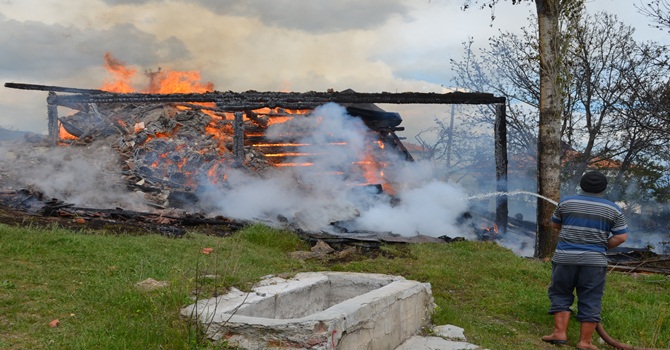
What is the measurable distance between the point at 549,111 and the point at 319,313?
8.92 metres

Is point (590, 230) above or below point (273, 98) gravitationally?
below

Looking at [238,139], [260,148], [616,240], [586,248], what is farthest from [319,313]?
[260,148]

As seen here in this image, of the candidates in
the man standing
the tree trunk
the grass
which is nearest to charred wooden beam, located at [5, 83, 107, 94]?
the grass

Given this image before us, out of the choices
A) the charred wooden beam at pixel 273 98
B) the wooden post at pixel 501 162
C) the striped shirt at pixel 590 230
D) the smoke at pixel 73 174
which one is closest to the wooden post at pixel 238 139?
the charred wooden beam at pixel 273 98

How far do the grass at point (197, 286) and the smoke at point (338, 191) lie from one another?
3.56 metres

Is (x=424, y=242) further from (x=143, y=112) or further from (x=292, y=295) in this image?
(x=143, y=112)

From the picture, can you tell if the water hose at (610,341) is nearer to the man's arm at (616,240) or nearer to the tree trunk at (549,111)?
the man's arm at (616,240)

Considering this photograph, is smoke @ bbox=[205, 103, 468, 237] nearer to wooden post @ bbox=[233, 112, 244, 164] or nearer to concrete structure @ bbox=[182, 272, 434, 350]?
wooden post @ bbox=[233, 112, 244, 164]

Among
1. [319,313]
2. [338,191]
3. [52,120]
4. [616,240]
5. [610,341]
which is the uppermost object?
[52,120]

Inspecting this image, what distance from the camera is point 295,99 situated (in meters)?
16.9

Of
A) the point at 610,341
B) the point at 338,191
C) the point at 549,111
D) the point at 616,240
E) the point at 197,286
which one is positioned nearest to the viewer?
the point at 197,286

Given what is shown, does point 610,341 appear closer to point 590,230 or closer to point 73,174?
point 590,230

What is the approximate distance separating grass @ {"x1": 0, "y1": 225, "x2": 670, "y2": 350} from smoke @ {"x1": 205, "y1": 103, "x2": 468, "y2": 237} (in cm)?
356

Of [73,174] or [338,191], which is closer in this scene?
[73,174]
